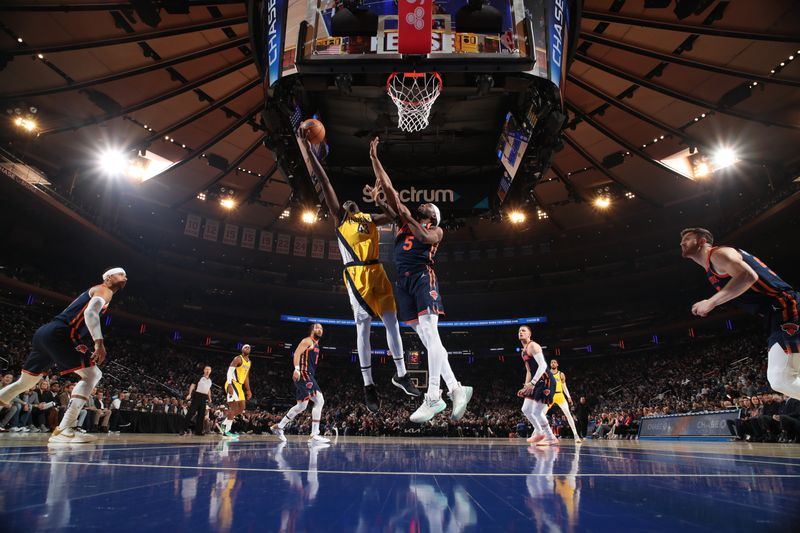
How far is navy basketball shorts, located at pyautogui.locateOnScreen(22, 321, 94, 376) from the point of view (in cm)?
584

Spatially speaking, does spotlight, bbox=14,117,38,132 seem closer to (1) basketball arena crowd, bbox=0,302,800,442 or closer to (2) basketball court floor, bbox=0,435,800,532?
(1) basketball arena crowd, bbox=0,302,800,442

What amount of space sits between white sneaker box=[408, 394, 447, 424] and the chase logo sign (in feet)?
17.4

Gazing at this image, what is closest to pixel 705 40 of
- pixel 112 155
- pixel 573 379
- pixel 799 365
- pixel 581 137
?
pixel 581 137

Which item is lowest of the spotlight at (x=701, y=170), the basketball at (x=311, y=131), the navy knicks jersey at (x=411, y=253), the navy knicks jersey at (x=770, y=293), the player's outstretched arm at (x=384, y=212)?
the navy knicks jersey at (x=770, y=293)

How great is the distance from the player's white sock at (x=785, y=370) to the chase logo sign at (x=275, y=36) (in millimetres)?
7197

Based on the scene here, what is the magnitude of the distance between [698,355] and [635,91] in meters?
18.7

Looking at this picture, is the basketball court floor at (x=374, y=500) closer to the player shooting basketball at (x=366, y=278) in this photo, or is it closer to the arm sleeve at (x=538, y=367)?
the player shooting basketball at (x=366, y=278)

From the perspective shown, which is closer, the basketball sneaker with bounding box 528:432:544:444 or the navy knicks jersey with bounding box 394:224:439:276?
the navy knicks jersey with bounding box 394:224:439:276

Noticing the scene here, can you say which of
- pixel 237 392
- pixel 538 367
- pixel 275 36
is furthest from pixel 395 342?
pixel 237 392

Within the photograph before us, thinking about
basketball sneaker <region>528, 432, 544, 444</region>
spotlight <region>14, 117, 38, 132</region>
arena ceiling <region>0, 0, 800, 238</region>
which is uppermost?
spotlight <region>14, 117, 38, 132</region>

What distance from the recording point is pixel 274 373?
3309 centimetres

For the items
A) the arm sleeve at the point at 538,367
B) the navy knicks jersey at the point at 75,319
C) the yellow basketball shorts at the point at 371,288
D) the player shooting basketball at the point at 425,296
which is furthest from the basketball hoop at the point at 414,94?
the navy knicks jersey at the point at 75,319

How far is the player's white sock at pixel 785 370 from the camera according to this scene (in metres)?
4.41

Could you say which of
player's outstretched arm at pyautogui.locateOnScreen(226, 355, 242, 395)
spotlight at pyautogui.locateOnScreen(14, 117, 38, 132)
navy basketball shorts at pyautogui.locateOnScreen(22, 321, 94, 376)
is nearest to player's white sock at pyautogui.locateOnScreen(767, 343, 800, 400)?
navy basketball shorts at pyautogui.locateOnScreen(22, 321, 94, 376)
